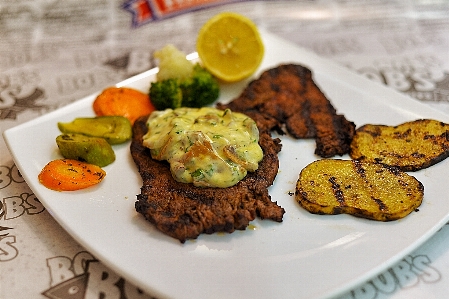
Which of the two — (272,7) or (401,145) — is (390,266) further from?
(272,7)

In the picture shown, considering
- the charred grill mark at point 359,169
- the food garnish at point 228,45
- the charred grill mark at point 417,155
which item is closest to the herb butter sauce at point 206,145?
the charred grill mark at point 359,169

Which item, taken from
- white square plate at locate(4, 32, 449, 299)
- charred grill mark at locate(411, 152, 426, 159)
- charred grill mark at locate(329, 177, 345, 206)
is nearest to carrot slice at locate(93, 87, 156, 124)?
white square plate at locate(4, 32, 449, 299)

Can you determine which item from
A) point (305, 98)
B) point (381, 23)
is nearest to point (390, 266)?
point (305, 98)

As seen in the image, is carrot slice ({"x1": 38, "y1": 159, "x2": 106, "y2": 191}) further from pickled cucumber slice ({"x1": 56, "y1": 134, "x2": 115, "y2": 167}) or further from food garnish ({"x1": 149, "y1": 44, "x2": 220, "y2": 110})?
food garnish ({"x1": 149, "y1": 44, "x2": 220, "y2": 110})

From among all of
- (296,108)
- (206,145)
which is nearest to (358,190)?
(206,145)

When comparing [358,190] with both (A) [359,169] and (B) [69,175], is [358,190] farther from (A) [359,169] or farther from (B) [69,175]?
(B) [69,175]

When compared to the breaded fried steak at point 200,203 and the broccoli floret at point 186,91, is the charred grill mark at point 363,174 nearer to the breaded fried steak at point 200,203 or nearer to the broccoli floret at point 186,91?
the breaded fried steak at point 200,203
